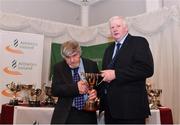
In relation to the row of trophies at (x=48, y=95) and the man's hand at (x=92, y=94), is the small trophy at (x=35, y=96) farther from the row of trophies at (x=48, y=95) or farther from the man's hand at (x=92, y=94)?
the man's hand at (x=92, y=94)

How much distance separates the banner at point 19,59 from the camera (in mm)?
4176

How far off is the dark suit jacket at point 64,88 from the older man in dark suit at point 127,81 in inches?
6.5

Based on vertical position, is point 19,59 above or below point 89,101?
above

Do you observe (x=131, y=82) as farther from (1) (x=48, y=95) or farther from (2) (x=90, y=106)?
(1) (x=48, y=95)

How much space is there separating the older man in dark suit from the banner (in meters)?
2.92

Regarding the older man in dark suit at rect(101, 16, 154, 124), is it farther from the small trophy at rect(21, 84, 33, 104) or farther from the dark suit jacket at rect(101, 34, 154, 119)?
the small trophy at rect(21, 84, 33, 104)

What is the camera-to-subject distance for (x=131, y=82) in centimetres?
151

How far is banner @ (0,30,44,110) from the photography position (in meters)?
4.18

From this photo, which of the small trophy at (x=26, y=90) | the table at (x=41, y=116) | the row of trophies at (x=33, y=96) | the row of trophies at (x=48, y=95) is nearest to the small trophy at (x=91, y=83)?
the row of trophies at (x=48, y=95)

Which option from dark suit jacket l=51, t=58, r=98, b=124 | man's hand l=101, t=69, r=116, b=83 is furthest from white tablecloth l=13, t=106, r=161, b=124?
man's hand l=101, t=69, r=116, b=83

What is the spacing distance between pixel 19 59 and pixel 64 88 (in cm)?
293

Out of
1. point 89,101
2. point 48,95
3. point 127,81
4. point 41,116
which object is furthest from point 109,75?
point 48,95

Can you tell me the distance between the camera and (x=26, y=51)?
439cm

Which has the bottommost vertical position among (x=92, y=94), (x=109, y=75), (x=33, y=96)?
(x=33, y=96)
